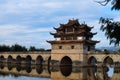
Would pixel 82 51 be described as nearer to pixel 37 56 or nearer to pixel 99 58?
pixel 99 58

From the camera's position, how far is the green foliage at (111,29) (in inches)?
228

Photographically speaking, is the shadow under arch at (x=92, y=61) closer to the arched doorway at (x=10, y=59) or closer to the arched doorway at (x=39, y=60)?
the arched doorway at (x=39, y=60)

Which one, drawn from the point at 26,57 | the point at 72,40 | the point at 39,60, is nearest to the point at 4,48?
the point at 26,57

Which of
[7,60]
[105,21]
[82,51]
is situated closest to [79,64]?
[82,51]

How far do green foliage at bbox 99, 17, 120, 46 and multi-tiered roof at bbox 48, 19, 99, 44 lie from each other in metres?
41.7

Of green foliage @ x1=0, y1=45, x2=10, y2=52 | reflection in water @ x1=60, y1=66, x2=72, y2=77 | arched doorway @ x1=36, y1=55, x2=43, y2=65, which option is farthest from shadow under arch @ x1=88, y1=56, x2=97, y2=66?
green foliage @ x1=0, y1=45, x2=10, y2=52

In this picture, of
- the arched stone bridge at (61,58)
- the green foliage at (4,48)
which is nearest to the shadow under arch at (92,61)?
the arched stone bridge at (61,58)

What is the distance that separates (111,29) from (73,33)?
1721 inches

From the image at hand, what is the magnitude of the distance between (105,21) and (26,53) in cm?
5539

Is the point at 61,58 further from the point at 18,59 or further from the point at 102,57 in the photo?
the point at 18,59

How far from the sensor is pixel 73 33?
49.5 m

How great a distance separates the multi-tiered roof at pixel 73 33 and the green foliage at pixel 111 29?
4167 centimetres

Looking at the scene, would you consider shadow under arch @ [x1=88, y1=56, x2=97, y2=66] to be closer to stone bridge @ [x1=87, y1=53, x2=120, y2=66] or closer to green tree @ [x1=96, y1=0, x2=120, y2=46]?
stone bridge @ [x1=87, y1=53, x2=120, y2=66]

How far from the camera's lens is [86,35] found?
49.2 metres
